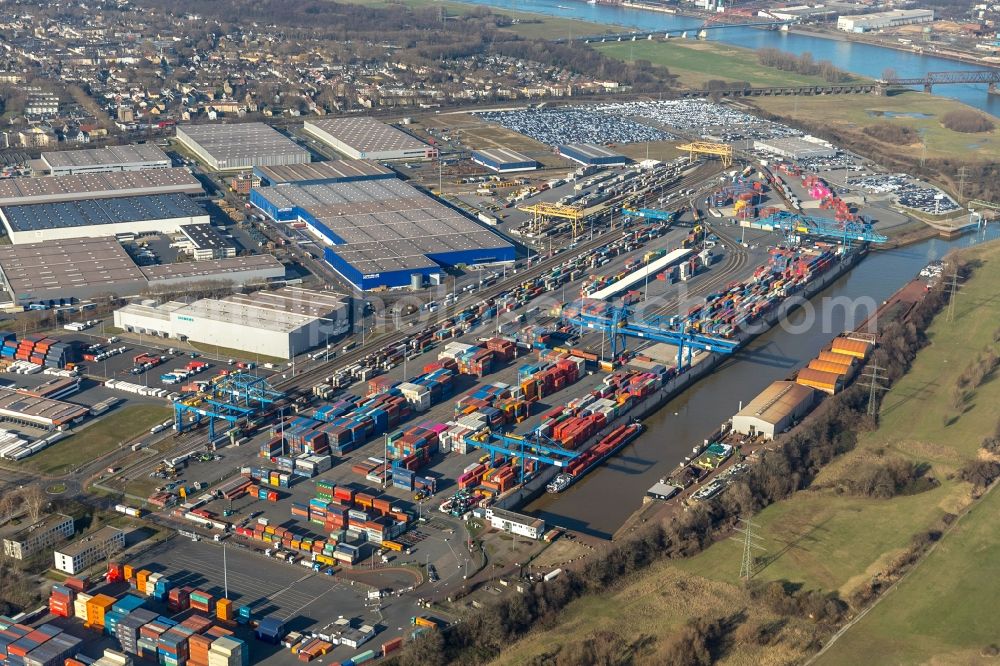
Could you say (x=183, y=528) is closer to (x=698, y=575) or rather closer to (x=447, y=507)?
(x=447, y=507)

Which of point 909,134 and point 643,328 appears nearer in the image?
point 643,328

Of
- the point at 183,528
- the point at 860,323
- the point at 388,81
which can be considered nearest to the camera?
the point at 183,528

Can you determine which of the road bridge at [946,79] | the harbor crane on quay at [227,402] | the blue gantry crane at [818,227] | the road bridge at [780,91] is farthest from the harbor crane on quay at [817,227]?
the road bridge at [946,79]

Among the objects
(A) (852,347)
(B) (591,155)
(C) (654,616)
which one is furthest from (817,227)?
(C) (654,616)

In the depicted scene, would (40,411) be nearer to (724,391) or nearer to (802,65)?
(724,391)

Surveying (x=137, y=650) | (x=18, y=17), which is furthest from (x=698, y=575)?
(x=18, y=17)

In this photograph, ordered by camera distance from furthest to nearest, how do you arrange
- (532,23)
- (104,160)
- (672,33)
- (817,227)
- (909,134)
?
(532,23), (672,33), (909,134), (104,160), (817,227)
